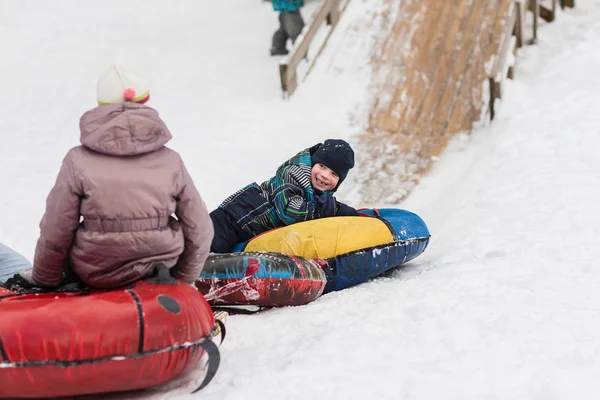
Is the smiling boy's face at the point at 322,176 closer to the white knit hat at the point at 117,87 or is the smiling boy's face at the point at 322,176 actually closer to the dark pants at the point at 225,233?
the dark pants at the point at 225,233

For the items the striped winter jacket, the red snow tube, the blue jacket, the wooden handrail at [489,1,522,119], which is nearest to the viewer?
the red snow tube

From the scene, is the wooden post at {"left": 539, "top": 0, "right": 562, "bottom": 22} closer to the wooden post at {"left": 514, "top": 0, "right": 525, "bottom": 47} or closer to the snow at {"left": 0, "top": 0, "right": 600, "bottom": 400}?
the snow at {"left": 0, "top": 0, "right": 600, "bottom": 400}

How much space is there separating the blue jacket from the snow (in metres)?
0.59

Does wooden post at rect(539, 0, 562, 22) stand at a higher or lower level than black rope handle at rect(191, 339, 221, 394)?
higher

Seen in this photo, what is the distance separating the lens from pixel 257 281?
4605 millimetres

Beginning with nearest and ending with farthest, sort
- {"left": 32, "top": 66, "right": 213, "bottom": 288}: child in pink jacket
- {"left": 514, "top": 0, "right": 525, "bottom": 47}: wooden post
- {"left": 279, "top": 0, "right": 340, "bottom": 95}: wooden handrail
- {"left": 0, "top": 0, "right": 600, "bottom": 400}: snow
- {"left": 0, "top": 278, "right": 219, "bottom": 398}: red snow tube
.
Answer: {"left": 0, "top": 278, "right": 219, "bottom": 398}: red snow tube
{"left": 32, "top": 66, "right": 213, "bottom": 288}: child in pink jacket
{"left": 0, "top": 0, "right": 600, "bottom": 400}: snow
{"left": 279, "top": 0, "right": 340, "bottom": 95}: wooden handrail
{"left": 514, "top": 0, "right": 525, "bottom": 47}: wooden post

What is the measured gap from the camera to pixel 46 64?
1011cm

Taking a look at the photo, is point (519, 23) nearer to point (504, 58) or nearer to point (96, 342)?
point (504, 58)

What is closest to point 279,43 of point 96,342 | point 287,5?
point 287,5

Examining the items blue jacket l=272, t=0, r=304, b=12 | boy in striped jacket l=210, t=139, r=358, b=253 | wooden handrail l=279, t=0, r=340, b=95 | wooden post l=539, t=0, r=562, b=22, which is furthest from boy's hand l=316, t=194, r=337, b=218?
wooden post l=539, t=0, r=562, b=22

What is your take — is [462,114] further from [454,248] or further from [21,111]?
[21,111]

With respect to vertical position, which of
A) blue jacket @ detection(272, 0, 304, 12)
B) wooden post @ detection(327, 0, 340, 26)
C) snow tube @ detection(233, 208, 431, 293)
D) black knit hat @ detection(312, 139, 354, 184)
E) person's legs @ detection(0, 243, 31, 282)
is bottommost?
snow tube @ detection(233, 208, 431, 293)

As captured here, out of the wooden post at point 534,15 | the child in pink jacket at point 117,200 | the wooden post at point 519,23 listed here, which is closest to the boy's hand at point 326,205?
the child in pink jacket at point 117,200

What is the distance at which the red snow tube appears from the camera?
315 cm
